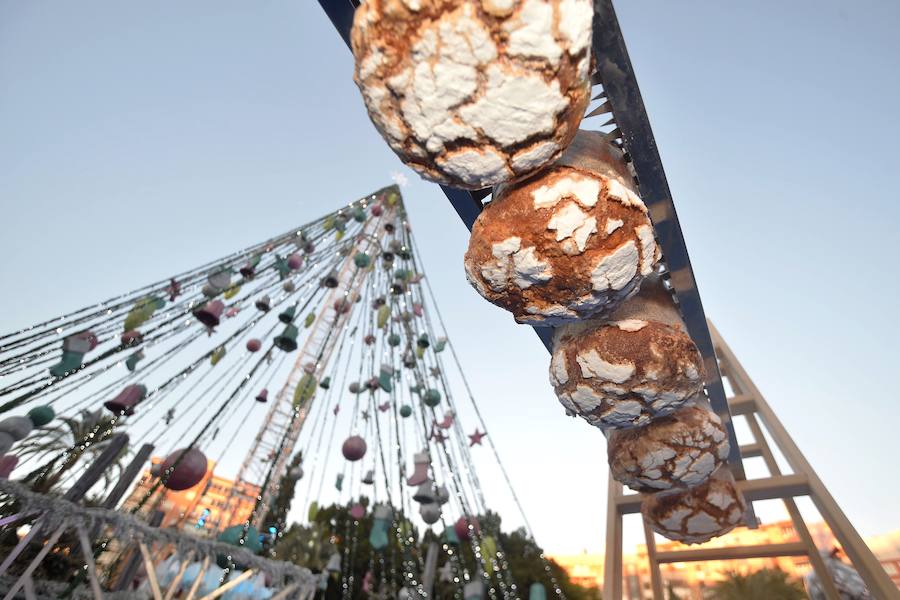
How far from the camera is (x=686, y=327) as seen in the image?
7.32 ft

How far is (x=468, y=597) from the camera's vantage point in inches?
218

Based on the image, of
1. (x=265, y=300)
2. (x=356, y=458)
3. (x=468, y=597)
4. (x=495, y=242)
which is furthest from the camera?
(x=265, y=300)

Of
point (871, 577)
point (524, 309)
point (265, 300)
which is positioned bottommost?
point (871, 577)

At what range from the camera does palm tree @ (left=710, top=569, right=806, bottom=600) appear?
16.4 m

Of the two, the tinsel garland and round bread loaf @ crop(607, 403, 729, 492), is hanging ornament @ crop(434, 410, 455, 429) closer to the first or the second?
the tinsel garland

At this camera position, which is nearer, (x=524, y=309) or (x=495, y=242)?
(x=495, y=242)

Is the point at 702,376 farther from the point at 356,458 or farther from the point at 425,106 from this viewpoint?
the point at 356,458

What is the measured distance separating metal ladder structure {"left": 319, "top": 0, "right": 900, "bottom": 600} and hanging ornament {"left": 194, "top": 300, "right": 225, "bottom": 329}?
14.2 feet

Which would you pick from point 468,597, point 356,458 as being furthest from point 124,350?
point 468,597

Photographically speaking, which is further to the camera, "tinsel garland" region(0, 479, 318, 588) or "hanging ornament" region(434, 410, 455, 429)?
"hanging ornament" region(434, 410, 455, 429)

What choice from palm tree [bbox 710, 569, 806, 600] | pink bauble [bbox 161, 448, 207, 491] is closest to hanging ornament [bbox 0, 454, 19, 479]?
pink bauble [bbox 161, 448, 207, 491]

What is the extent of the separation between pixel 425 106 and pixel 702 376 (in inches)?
59.6

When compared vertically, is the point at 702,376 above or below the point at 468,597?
above

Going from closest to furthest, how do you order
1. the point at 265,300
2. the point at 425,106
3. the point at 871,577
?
the point at 425,106, the point at 871,577, the point at 265,300
